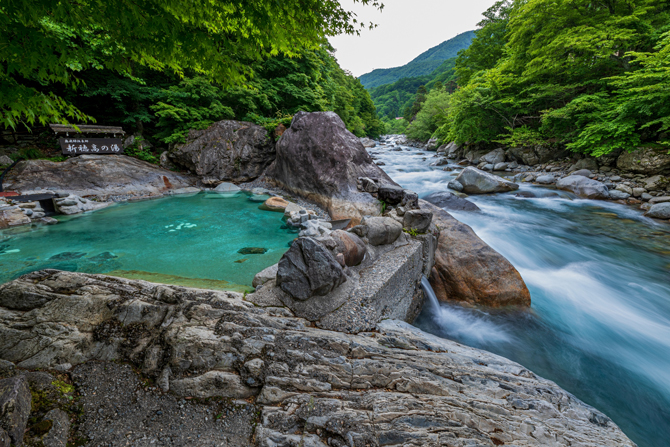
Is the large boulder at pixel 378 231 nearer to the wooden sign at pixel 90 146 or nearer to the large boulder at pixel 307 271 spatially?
the large boulder at pixel 307 271

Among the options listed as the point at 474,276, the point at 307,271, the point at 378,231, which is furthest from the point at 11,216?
the point at 474,276

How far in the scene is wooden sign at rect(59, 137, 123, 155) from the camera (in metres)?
11.1

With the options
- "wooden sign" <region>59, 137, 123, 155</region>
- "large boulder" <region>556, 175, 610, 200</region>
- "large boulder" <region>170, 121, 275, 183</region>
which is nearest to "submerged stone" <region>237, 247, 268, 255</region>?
"large boulder" <region>170, 121, 275, 183</region>

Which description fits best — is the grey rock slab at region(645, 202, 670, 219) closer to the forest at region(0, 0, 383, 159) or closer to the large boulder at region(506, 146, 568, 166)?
the large boulder at region(506, 146, 568, 166)

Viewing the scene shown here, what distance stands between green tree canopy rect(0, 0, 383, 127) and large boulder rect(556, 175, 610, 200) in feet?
45.1

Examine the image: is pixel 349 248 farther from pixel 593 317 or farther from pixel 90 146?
pixel 90 146

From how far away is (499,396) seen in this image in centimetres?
244

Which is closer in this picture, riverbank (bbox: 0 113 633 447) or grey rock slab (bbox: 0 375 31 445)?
grey rock slab (bbox: 0 375 31 445)

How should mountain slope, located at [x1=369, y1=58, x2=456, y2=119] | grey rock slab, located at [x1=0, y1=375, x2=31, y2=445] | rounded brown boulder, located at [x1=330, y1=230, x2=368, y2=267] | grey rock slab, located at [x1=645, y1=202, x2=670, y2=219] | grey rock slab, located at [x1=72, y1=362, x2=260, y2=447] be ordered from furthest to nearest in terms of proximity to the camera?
mountain slope, located at [x1=369, y1=58, x2=456, y2=119] < grey rock slab, located at [x1=645, y1=202, x2=670, y2=219] < rounded brown boulder, located at [x1=330, y1=230, x2=368, y2=267] < grey rock slab, located at [x1=72, y1=362, x2=260, y2=447] < grey rock slab, located at [x1=0, y1=375, x2=31, y2=445]

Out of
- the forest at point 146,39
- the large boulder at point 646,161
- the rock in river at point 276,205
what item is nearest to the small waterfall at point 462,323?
the forest at point 146,39

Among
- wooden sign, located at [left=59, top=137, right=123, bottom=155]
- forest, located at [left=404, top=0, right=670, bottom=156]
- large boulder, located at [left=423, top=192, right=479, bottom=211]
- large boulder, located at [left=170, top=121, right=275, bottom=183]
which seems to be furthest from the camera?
large boulder, located at [left=170, top=121, right=275, bottom=183]

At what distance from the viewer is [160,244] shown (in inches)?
277

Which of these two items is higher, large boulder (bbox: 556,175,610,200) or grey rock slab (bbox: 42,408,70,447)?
grey rock slab (bbox: 42,408,70,447)

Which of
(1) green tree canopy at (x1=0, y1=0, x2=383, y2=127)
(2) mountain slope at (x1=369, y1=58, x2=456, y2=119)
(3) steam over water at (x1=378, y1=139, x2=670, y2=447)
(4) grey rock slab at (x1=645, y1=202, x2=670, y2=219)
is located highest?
(2) mountain slope at (x1=369, y1=58, x2=456, y2=119)
